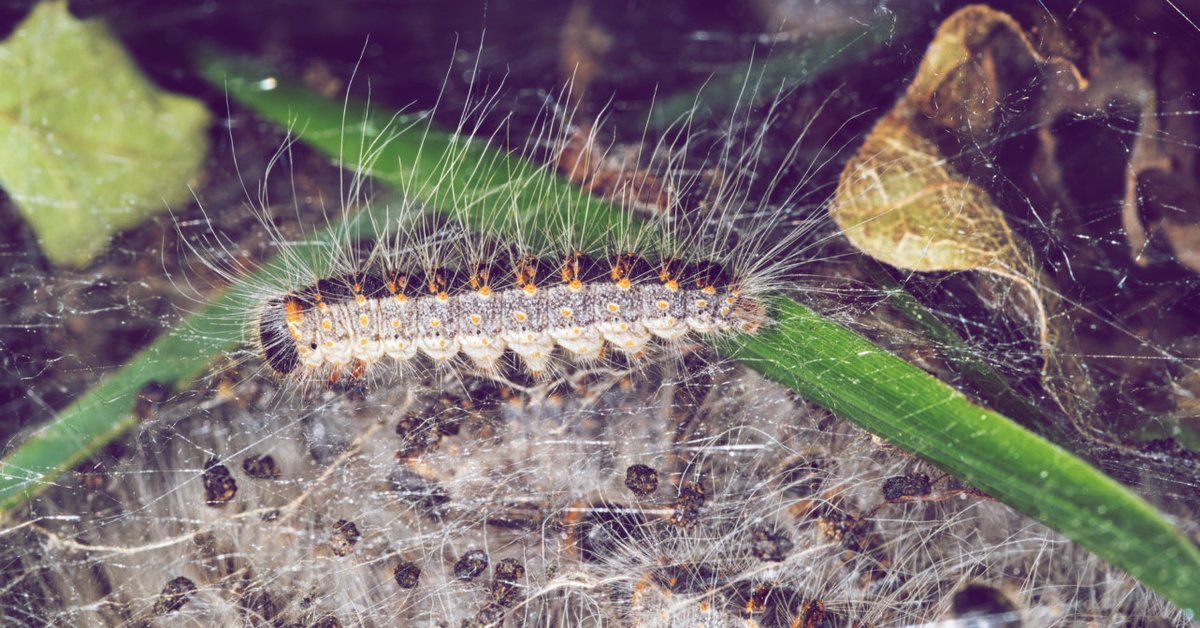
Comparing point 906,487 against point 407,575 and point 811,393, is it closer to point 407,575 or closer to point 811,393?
point 811,393

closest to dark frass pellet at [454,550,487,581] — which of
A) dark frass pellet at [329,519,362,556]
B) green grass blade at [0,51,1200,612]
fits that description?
dark frass pellet at [329,519,362,556]

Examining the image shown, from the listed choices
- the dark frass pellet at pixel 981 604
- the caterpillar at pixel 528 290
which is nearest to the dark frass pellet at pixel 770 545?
the dark frass pellet at pixel 981 604

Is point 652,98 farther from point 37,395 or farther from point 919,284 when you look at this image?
point 37,395

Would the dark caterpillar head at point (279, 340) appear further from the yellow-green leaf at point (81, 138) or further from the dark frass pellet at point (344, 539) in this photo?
the yellow-green leaf at point (81, 138)

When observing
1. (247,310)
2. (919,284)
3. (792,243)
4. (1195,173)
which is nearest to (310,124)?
(247,310)

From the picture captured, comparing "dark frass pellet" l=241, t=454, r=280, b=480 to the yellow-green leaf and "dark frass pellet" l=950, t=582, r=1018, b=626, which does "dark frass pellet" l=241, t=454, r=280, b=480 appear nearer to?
the yellow-green leaf

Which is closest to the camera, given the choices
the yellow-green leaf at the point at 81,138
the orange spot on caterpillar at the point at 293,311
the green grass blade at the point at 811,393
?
the green grass blade at the point at 811,393
